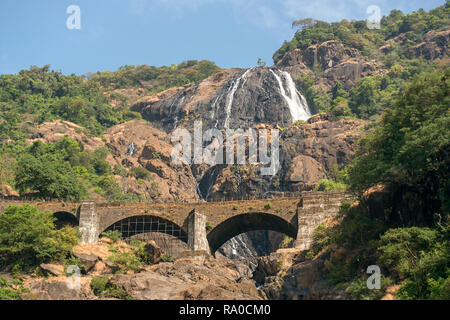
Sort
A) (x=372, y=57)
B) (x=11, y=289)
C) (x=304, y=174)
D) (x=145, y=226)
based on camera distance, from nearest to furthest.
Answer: (x=11, y=289)
(x=145, y=226)
(x=304, y=174)
(x=372, y=57)

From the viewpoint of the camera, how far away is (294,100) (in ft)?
414

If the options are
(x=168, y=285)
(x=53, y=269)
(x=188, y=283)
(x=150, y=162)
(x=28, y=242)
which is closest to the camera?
(x=168, y=285)

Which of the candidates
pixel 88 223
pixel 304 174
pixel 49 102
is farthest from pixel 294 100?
pixel 88 223

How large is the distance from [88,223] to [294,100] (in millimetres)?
71962

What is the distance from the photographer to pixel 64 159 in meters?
102

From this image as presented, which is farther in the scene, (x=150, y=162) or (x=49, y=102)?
(x=49, y=102)

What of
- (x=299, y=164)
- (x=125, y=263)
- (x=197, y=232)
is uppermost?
(x=299, y=164)

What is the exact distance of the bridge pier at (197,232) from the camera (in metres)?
62.2

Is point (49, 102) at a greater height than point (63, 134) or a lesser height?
greater

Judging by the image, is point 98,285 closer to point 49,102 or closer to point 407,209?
point 407,209

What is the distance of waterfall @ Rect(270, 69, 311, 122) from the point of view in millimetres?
122600

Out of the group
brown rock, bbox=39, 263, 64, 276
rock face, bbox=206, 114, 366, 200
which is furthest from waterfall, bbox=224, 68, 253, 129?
brown rock, bbox=39, 263, 64, 276

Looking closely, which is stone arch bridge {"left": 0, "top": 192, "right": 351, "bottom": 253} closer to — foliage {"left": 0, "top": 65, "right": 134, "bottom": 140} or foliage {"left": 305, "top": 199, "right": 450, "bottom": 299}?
foliage {"left": 305, "top": 199, "right": 450, "bottom": 299}
